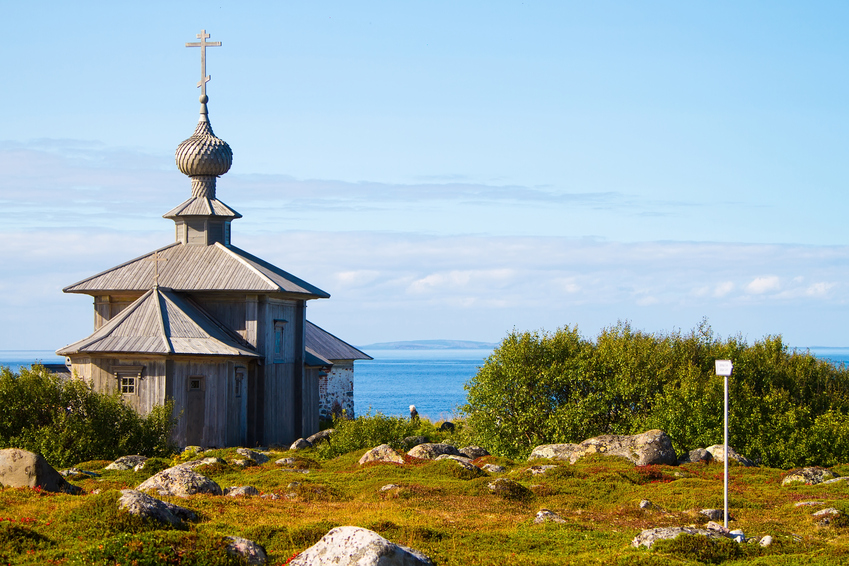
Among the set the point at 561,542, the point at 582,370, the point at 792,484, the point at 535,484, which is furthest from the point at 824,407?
the point at 561,542

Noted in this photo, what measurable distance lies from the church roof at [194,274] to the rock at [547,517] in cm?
1806

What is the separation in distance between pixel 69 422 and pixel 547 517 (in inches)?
666

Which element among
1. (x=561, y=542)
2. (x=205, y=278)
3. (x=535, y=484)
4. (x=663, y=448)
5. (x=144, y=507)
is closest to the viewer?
(x=144, y=507)

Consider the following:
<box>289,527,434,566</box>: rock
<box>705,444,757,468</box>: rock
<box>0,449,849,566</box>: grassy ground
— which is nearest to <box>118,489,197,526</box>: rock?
<box>0,449,849,566</box>: grassy ground

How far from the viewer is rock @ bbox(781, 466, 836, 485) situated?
25.7 meters

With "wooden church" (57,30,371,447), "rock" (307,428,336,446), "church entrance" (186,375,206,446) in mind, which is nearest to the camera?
"wooden church" (57,30,371,447)

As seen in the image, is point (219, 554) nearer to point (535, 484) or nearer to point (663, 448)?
point (535, 484)

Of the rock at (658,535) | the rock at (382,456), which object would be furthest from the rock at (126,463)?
the rock at (658,535)

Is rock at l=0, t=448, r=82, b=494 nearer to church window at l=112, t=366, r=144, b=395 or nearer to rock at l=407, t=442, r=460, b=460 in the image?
rock at l=407, t=442, r=460, b=460

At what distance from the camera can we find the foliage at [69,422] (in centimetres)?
2848

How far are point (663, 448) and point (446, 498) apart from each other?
10.2 metres

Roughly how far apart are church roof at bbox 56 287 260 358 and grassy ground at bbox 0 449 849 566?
20.3ft

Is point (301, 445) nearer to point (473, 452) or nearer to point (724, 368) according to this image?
point (473, 452)

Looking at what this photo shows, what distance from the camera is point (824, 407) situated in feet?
128
